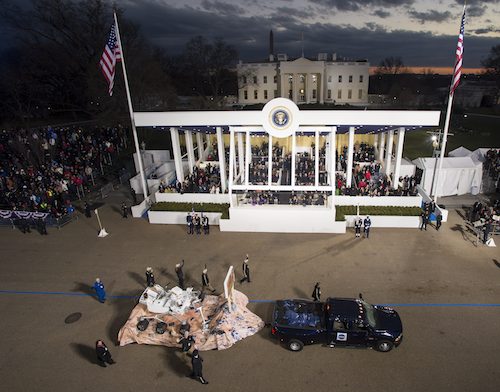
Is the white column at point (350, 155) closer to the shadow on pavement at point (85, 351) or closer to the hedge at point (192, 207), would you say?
the hedge at point (192, 207)

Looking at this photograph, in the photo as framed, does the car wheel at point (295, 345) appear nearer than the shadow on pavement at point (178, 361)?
No

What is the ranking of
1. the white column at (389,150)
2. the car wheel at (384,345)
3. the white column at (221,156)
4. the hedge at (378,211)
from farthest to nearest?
the white column at (389,150) → the white column at (221,156) → the hedge at (378,211) → the car wheel at (384,345)

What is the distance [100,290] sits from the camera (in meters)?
12.5

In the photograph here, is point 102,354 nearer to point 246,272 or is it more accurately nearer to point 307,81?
point 246,272

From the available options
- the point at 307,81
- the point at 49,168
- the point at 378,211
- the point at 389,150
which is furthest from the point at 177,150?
the point at 307,81

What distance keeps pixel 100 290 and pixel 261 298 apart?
663cm

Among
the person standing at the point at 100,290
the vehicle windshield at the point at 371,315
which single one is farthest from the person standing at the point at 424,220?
the person standing at the point at 100,290

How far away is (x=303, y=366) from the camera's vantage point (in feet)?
31.5

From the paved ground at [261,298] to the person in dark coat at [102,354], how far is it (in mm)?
260

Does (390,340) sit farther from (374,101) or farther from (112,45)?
(374,101)

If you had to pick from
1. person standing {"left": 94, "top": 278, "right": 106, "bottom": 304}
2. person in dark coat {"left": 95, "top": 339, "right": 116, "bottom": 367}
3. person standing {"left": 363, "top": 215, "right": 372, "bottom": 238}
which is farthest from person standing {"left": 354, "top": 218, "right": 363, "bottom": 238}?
person in dark coat {"left": 95, "top": 339, "right": 116, "bottom": 367}

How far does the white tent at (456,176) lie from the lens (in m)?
22.2

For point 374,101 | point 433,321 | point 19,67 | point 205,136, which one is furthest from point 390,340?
point 374,101

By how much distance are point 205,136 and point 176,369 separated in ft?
85.6
